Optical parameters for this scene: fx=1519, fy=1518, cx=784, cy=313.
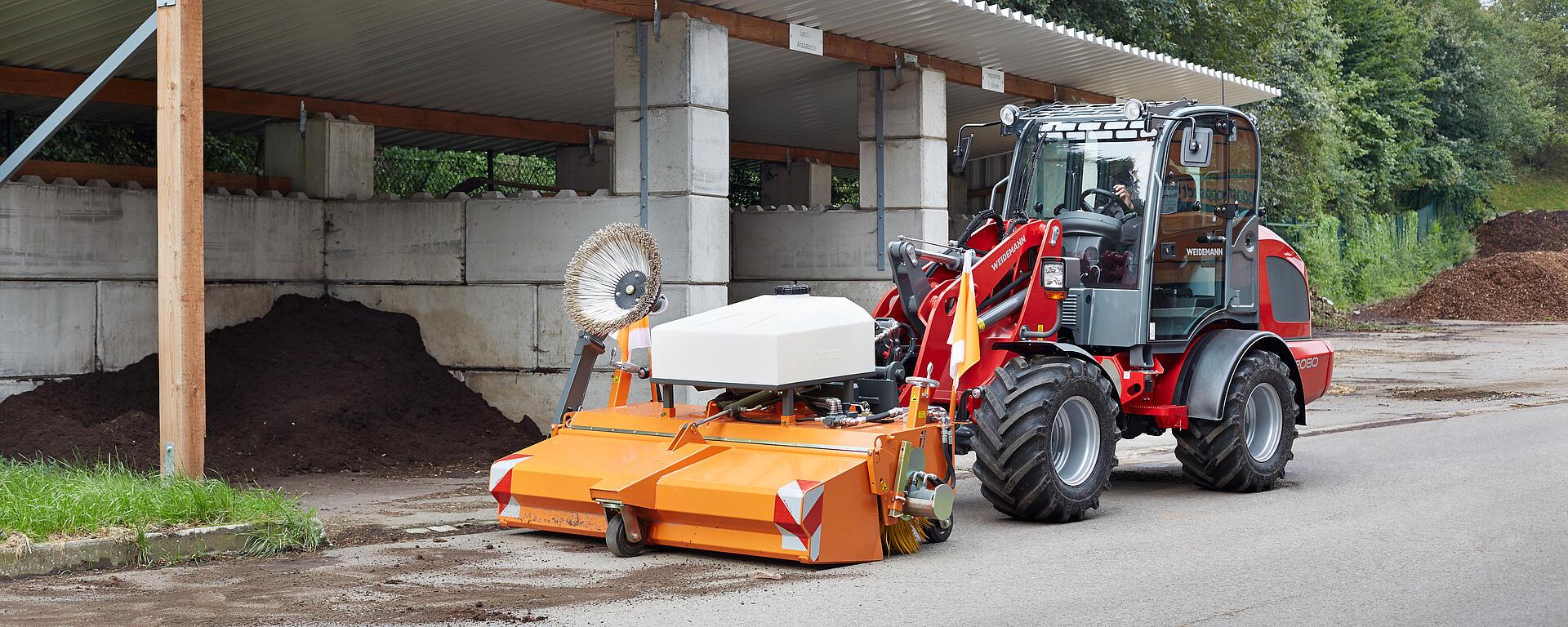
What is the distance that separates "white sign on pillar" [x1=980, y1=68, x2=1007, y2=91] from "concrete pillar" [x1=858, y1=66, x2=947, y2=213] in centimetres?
104

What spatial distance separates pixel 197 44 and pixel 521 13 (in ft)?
11.7

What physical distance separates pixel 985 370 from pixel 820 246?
7002mm

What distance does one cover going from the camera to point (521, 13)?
12.1 metres

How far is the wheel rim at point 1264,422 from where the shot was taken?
10.7 m

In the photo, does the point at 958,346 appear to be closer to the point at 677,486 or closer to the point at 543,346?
the point at 677,486

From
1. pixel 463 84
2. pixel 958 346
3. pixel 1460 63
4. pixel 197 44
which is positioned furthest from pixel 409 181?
pixel 1460 63

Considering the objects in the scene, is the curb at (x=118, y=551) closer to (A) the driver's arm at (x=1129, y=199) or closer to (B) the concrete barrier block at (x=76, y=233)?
(B) the concrete barrier block at (x=76, y=233)

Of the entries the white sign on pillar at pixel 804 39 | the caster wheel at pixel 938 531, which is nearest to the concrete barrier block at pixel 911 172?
the white sign on pillar at pixel 804 39

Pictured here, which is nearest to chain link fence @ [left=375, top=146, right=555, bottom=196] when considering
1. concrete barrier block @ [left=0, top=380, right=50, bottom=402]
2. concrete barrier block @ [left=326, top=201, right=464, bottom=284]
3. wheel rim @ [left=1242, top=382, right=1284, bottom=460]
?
concrete barrier block @ [left=326, top=201, right=464, bottom=284]

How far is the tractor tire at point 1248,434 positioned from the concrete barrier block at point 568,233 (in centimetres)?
403

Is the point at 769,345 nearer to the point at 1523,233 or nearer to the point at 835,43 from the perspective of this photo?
the point at 835,43

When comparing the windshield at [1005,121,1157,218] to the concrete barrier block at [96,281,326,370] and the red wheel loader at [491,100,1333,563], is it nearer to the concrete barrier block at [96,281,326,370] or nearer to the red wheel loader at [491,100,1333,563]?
the red wheel loader at [491,100,1333,563]

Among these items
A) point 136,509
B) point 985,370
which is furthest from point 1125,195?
point 136,509

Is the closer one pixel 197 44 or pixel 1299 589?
pixel 1299 589
